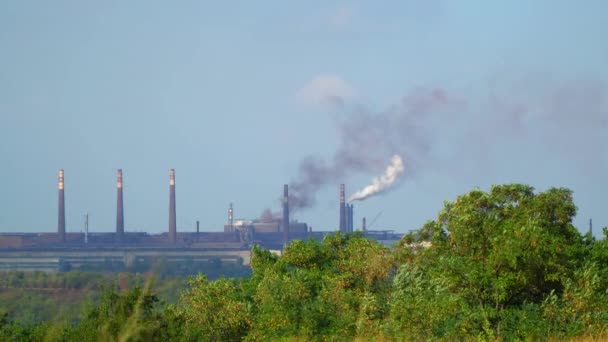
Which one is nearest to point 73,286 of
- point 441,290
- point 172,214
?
point 441,290

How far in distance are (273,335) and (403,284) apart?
3.00m

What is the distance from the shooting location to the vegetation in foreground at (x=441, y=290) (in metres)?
17.4

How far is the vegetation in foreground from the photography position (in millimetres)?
17359

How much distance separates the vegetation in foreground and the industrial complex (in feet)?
393

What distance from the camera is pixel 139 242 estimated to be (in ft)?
522

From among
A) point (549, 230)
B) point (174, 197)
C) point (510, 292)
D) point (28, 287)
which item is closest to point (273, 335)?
point (510, 292)

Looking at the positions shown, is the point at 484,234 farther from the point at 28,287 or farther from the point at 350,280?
the point at 28,287

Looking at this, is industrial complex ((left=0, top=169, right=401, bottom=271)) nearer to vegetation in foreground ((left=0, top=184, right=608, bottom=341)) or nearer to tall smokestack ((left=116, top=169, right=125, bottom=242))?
tall smokestack ((left=116, top=169, right=125, bottom=242))

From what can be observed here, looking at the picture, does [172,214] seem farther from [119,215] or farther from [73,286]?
[73,286]

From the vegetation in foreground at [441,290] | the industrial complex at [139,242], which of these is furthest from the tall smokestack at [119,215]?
the vegetation in foreground at [441,290]

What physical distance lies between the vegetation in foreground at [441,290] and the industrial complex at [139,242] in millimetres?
119792

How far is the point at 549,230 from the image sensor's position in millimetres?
22656

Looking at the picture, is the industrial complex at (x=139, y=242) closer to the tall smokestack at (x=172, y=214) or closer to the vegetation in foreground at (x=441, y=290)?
the tall smokestack at (x=172, y=214)

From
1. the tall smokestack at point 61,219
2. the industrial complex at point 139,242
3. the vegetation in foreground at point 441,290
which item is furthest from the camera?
the tall smokestack at point 61,219
